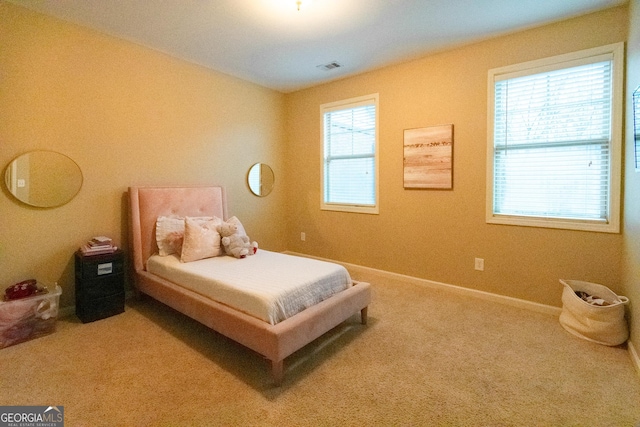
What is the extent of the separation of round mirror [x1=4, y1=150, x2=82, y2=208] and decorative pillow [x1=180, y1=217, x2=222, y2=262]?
104 centimetres

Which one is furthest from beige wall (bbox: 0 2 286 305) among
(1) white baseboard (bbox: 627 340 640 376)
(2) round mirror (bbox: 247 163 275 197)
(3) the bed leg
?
(1) white baseboard (bbox: 627 340 640 376)

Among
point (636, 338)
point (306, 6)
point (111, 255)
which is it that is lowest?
point (636, 338)

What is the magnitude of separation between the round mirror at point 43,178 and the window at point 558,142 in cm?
405

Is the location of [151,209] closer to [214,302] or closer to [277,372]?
[214,302]

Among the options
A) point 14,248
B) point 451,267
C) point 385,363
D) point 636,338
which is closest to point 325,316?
point 385,363

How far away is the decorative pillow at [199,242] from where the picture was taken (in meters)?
2.87

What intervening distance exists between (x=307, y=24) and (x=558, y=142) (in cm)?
254

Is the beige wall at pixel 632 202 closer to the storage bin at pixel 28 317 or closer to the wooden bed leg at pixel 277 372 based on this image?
the wooden bed leg at pixel 277 372

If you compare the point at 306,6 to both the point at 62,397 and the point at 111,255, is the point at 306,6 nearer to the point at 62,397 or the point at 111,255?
the point at 111,255

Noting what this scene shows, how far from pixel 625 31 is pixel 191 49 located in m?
3.99

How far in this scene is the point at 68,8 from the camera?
8.26 ft

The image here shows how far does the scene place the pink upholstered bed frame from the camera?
73.5 inches

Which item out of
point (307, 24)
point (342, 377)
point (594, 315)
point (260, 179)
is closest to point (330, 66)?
point (307, 24)

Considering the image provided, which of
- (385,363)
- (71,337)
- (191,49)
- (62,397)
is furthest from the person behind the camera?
(191,49)
